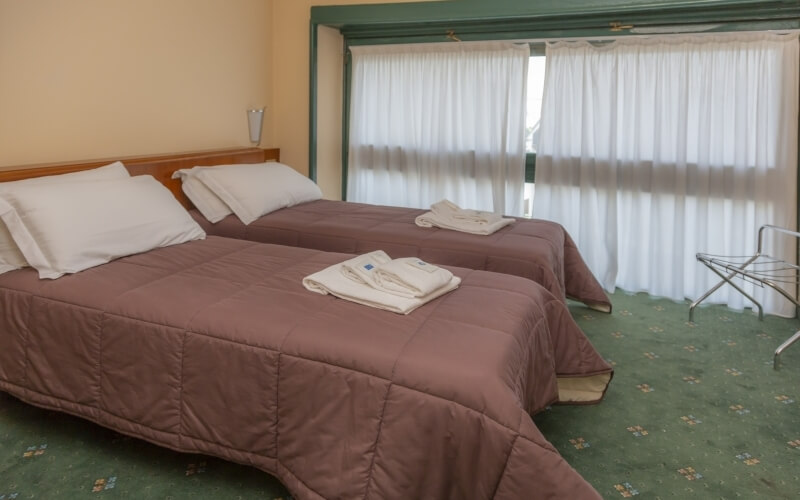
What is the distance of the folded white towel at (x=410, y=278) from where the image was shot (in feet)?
6.81

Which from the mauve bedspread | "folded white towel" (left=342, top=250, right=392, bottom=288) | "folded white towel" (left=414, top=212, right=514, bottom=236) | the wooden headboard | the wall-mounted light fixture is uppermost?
the wall-mounted light fixture

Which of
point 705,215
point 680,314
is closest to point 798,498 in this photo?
point 680,314

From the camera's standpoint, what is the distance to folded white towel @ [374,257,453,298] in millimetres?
2076

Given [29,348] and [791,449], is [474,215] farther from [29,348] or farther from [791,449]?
[29,348]

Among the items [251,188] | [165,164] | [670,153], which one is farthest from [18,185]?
[670,153]

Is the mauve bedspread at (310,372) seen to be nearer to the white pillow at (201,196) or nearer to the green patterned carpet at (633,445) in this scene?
the green patterned carpet at (633,445)

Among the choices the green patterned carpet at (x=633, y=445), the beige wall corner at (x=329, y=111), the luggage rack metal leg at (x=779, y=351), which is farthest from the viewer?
the beige wall corner at (x=329, y=111)

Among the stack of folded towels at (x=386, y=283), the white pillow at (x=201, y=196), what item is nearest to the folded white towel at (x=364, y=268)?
the stack of folded towels at (x=386, y=283)

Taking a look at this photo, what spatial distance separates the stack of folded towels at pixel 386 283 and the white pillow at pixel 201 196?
1.42 metres

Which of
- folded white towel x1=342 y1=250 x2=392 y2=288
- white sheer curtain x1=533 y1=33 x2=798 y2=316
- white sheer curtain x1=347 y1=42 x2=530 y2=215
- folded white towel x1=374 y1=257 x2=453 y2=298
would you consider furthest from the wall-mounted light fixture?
folded white towel x1=374 y1=257 x2=453 y2=298

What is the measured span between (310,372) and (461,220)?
1802mm

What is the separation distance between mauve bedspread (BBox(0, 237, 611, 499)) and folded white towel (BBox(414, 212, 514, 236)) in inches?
31.9

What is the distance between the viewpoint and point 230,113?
4.15 metres

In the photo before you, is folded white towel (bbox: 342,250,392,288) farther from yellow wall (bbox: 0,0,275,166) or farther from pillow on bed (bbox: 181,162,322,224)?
yellow wall (bbox: 0,0,275,166)
